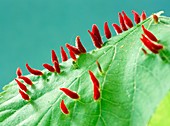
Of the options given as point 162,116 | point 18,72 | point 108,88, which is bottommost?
point 162,116

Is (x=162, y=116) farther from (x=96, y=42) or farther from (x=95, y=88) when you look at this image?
(x=96, y=42)

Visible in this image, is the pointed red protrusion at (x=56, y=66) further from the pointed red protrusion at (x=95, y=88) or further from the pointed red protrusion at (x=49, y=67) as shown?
the pointed red protrusion at (x=95, y=88)

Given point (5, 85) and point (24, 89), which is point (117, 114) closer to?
point (24, 89)

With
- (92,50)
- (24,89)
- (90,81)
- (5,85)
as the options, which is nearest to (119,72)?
(90,81)

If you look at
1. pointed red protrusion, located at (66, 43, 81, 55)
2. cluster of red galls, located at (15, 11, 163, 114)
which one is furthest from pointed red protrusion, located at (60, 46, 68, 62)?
pointed red protrusion, located at (66, 43, 81, 55)

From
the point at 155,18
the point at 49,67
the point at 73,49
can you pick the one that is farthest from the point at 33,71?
the point at 155,18

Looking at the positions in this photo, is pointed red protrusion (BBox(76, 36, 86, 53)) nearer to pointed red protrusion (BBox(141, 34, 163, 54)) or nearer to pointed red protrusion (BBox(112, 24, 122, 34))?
pointed red protrusion (BBox(112, 24, 122, 34))

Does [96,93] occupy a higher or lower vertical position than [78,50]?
lower

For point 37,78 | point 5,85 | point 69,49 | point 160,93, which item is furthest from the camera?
point 5,85
